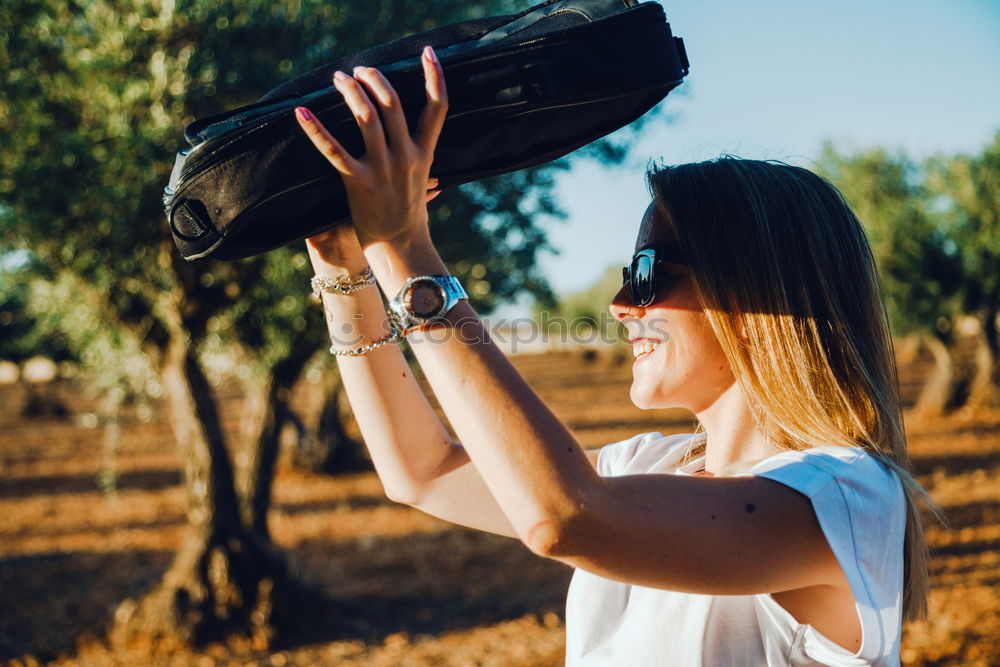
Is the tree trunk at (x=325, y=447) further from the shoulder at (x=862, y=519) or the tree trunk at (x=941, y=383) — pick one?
the tree trunk at (x=941, y=383)

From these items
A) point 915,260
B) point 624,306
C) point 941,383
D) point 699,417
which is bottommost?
point 941,383

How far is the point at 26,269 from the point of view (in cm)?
656

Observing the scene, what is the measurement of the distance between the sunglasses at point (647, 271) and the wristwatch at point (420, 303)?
0.65 meters

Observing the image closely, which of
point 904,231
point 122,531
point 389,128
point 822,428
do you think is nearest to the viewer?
point 389,128

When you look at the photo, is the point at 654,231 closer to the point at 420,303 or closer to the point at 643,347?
the point at 643,347

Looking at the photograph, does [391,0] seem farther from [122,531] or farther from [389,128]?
[122,531]

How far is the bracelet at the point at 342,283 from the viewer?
160 centimetres

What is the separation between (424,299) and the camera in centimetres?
117

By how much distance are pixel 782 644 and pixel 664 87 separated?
1.13 metres

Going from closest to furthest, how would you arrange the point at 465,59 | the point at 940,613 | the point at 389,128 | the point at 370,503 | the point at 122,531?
the point at 389,128
the point at 465,59
the point at 940,613
the point at 122,531
the point at 370,503

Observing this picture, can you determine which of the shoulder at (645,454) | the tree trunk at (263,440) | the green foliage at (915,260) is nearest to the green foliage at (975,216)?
the green foliage at (915,260)

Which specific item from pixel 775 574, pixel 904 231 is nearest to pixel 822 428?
pixel 775 574

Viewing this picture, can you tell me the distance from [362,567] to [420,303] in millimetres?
9719

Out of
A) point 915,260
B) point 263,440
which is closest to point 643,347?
point 263,440
